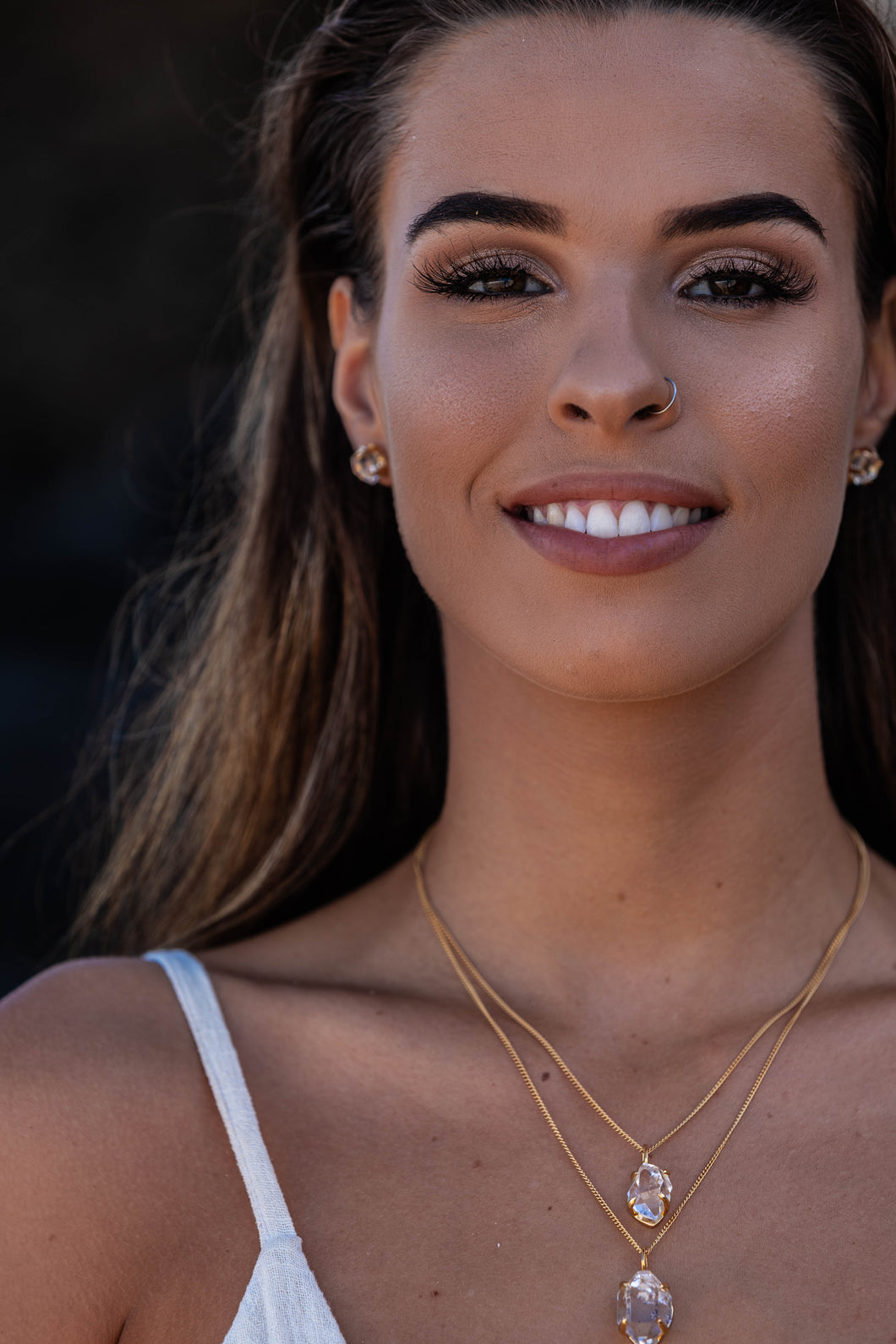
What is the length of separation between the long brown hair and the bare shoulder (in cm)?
55

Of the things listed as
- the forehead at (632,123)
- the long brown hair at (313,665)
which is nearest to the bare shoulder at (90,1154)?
the long brown hair at (313,665)

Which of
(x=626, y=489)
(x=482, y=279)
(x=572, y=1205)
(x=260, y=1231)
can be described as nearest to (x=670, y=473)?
(x=626, y=489)

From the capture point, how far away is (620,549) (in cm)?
225

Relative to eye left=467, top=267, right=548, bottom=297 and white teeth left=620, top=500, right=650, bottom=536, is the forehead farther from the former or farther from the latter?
white teeth left=620, top=500, right=650, bottom=536

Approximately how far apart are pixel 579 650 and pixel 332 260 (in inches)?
43.9

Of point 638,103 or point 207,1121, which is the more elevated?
point 638,103

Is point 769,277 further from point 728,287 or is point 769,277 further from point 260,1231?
point 260,1231

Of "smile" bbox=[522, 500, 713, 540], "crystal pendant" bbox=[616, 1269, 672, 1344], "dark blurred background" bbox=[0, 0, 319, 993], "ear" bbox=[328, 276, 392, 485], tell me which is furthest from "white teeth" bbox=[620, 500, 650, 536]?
"dark blurred background" bbox=[0, 0, 319, 993]

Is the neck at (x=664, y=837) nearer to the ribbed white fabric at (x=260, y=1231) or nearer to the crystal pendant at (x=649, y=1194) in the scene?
the crystal pendant at (x=649, y=1194)

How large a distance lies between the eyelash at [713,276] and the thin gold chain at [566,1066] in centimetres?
90

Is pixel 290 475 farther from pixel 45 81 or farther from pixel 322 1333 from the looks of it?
pixel 45 81

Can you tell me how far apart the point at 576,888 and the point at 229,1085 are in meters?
0.61

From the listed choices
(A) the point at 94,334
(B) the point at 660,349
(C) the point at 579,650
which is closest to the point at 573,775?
(C) the point at 579,650

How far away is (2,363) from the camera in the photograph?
14.9 ft
